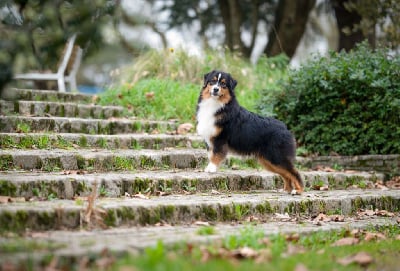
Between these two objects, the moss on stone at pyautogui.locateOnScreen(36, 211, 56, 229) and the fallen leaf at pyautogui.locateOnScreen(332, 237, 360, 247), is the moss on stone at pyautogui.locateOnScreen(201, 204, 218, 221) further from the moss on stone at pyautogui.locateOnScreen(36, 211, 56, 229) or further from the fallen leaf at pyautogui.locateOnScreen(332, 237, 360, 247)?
the moss on stone at pyautogui.locateOnScreen(36, 211, 56, 229)

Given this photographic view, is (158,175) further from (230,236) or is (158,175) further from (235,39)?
(235,39)

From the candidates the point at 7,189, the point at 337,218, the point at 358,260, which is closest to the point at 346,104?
the point at 337,218

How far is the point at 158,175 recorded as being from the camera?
20.5ft

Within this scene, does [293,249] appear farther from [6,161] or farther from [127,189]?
[6,161]

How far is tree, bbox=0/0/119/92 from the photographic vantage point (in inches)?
113

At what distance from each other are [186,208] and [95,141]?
2.72 m

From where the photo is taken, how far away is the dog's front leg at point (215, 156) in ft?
22.8

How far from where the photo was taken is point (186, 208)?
5172mm

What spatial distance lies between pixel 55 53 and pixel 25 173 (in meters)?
2.92

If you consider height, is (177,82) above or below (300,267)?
above

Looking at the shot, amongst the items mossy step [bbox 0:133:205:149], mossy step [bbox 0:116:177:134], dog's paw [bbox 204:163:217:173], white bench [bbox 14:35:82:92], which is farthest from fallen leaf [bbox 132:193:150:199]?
white bench [bbox 14:35:82:92]

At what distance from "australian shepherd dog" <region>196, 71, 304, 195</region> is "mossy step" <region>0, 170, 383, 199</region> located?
0.97 ft

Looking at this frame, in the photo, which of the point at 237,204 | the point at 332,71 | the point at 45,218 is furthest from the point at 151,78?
the point at 45,218

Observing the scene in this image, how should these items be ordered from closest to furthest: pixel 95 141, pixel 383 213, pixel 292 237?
pixel 292 237
pixel 383 213
pixel 95 141
